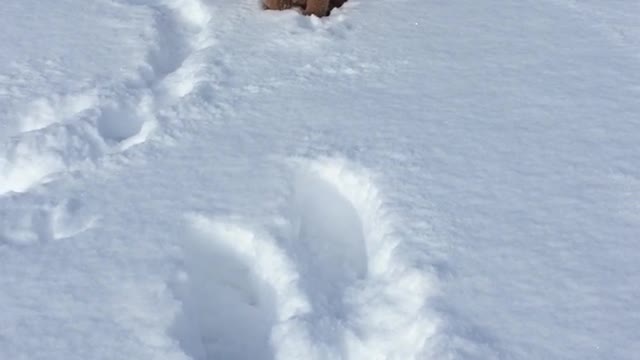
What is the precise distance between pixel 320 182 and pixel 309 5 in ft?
4.00

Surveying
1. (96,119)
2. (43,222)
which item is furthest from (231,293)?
(96,119)

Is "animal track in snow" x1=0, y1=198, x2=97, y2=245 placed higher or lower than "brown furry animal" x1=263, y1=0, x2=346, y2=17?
lower

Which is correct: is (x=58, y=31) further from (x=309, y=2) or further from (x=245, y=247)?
(x=245, y=247)

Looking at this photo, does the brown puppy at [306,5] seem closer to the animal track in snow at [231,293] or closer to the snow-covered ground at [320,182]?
the snow-covered ground at [320,182]

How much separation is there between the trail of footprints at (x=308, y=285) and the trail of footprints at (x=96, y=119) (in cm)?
59

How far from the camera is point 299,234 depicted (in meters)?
2.87

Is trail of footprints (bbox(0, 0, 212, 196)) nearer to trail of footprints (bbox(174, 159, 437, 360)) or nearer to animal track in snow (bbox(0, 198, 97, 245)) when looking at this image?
animal track in snow (bbox(0, 198, 97, 245))

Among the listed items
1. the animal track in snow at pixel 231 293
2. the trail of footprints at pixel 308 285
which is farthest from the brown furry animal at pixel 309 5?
the animal track in snow at pixel 231 293

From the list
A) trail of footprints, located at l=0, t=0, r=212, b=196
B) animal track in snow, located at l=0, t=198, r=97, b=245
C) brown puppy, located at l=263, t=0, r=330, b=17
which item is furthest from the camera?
brown puppy, located at l=263, t=0, r=330, b=17

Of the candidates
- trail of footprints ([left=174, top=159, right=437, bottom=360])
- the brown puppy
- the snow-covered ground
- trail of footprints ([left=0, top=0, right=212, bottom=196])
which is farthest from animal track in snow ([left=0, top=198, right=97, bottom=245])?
the brown puppy

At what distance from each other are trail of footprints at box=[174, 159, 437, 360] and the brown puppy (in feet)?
3.85

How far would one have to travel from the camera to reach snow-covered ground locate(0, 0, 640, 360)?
2.45 metres

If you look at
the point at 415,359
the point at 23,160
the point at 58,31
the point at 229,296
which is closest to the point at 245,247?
the point at 229,296

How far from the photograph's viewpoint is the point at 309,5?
155 inches
